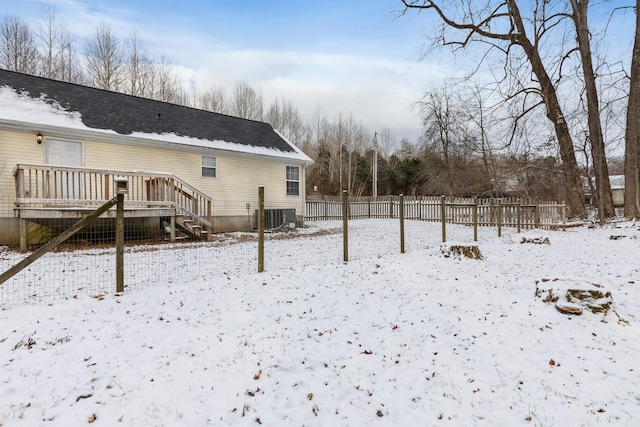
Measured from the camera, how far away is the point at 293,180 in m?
15.6

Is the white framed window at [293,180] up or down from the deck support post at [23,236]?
up

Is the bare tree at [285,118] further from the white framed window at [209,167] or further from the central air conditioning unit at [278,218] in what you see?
the white framed window at [209,167]

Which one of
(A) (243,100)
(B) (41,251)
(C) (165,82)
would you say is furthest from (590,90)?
(C) (165,82)

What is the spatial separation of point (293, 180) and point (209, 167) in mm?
4148

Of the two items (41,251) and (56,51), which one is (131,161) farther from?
(56,51)

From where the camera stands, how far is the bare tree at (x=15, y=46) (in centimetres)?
2027

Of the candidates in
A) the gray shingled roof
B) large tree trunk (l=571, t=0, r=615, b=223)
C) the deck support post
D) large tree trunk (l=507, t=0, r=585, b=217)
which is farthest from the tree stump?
large tree trunk (l=507, t=0, r=585, b=217)

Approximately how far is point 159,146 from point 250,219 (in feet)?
14.1

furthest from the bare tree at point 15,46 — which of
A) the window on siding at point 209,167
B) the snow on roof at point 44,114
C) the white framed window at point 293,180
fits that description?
the white framed window at point 293,180

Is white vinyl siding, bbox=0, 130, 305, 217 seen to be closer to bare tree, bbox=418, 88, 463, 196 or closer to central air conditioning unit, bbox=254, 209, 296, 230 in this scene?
central air conditioning unit, bbox=254, 209, 296, 230

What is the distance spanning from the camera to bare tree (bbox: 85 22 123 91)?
924 inches

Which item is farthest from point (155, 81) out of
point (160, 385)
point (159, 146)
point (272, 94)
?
point (160, 385)

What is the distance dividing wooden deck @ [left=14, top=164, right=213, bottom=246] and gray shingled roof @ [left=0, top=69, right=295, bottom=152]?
Result: 2036mm

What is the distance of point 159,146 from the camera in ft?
37.1
